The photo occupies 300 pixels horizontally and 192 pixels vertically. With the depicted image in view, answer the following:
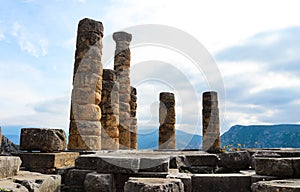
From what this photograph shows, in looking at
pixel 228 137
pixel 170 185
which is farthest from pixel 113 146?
pixel 228 137

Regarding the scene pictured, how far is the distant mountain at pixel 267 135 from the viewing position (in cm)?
10225

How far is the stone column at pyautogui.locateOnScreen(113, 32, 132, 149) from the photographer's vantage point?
1817 centimetres

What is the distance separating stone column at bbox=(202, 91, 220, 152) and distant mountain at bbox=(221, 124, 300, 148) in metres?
80.9

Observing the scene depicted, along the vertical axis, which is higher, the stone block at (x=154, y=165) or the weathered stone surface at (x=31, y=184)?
the stone block at (x=154, y=165)

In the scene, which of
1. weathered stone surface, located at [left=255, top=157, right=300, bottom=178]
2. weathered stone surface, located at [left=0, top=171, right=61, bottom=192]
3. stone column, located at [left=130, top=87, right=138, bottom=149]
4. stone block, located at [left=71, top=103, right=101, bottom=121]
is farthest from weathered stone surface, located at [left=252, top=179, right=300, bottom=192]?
stone column, located at [left=130, top=87, right=138, bottom=149]

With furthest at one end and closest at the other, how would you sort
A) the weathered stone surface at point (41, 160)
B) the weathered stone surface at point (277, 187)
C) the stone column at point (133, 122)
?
1. the stone column at point (133, 122)
2. the weathered stone surface at point (41, 160)
3. the weathered stone surface at point (277, 187)

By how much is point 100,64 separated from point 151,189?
28.8 feet

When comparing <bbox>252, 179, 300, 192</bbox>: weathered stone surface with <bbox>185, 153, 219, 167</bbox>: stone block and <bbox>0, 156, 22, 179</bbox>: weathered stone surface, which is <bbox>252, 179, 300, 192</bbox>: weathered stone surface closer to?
<bbox>185, 153, 219, 167</bbox>: stone block

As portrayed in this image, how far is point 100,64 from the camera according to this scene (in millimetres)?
12453

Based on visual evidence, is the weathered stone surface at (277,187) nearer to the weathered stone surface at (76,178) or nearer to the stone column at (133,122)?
the weathered stone surface at (76,178)

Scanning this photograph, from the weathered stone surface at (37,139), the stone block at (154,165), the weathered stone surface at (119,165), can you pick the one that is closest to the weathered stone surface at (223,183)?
the stone block at (154,165)

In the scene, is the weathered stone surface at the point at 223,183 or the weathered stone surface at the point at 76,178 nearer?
the weathered stone surface at the point at 223,183

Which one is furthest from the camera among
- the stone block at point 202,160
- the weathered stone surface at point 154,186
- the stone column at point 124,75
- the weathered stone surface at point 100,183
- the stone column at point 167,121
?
the stone column at point 167,121

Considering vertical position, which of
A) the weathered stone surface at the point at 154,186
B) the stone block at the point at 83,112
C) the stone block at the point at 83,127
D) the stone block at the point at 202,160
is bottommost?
the weathered stone surface at the point at 154,186
